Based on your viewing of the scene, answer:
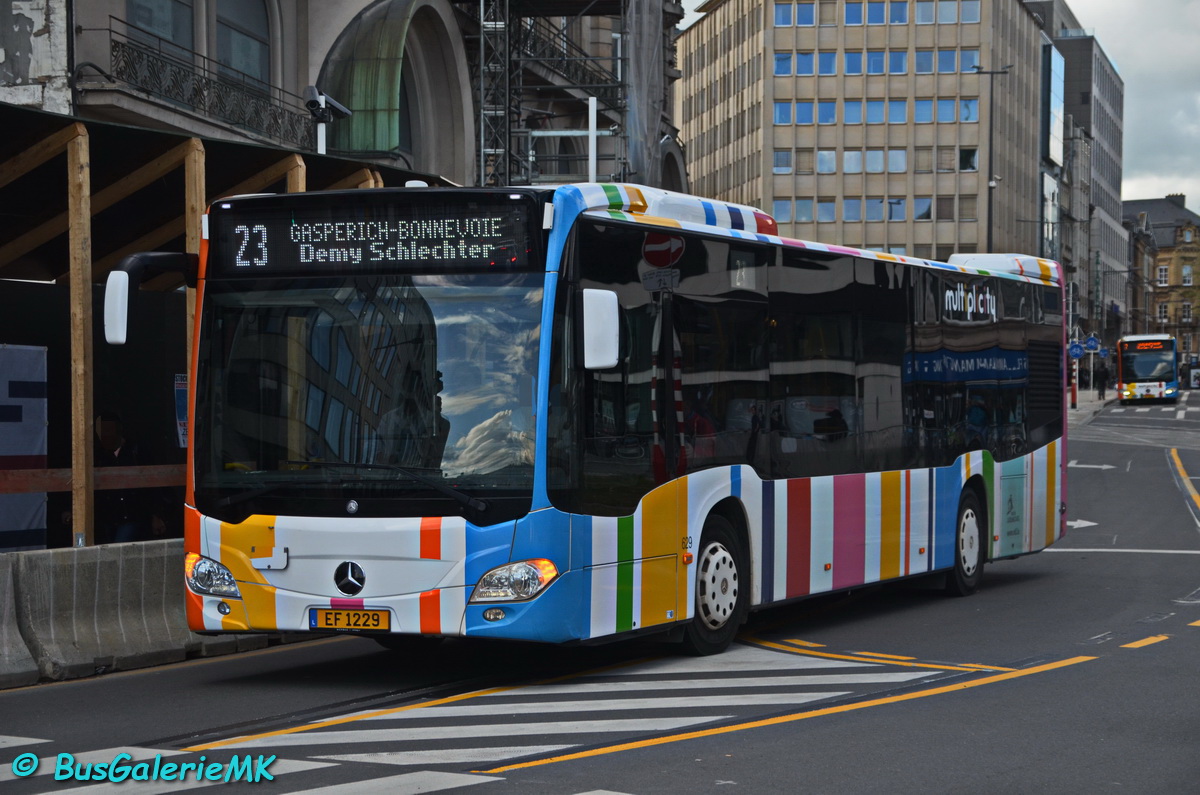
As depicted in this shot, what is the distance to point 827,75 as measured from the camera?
103 m

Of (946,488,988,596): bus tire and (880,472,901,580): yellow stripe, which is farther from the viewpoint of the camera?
(946,488,988,596): bus tire

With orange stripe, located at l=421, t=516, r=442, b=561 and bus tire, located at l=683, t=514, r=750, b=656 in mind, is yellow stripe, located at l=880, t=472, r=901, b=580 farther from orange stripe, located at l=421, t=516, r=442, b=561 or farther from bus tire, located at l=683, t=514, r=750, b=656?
orange stripe, located at l=421, t=516, r=442, b=561

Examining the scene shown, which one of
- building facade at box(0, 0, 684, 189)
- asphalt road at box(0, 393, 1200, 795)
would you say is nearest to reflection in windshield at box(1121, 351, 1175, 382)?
building facade at box(0, 0, 684, 189)

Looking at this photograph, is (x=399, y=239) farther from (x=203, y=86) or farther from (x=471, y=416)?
(x=203, y=86)

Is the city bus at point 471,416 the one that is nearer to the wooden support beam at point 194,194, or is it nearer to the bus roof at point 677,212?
the bus roof at point 677,212

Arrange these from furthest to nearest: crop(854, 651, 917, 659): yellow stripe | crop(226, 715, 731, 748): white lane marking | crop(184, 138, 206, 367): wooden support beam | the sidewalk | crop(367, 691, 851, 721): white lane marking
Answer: the sidewalk < crop(184, 138, 206, 367): wooden support beam < crop(854, 651, 917, 659): yellow stripe < crop(367, 691, 851, 721): white lane marking < crop(226, 715, 731, 748): white lane marking

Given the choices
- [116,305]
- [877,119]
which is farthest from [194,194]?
[877,119]

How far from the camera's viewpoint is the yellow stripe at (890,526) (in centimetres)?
1372

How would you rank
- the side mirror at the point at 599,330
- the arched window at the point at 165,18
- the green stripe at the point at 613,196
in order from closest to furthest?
the side mirror at the point at 599,330
the green stripe at the point at 613,196
the arched window at the point at 165,18

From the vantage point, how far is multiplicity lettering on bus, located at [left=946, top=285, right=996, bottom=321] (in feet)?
50.4

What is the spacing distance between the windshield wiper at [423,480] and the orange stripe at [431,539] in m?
0.16

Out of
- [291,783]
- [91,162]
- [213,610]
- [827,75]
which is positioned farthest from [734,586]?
[827,75]

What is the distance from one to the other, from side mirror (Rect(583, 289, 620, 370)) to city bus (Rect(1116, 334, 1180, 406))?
3163 inches

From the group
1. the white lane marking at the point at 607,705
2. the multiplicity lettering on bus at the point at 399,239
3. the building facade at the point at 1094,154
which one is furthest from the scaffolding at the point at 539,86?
the building facade at the point at 1094,154
